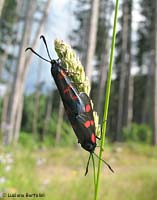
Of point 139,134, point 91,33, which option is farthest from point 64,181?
point 139,134

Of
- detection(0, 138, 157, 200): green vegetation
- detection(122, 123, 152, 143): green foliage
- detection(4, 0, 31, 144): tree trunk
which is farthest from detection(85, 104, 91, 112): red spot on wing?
detection(122, 123, 152, 143): green foliage

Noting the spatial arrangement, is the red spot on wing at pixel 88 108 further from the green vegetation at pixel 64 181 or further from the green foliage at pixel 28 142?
the green foliage at pixel 28 142

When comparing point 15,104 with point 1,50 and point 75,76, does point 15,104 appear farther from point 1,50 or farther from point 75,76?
point 1,50

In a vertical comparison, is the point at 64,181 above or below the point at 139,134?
below

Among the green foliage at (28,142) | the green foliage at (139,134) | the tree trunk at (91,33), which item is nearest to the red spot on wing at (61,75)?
the tree trunk at (91,33)

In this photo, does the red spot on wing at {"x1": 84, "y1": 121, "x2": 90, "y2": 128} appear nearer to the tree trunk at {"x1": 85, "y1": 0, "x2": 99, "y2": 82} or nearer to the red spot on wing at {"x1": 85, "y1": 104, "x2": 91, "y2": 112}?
the red spot on wing at {"x1": 85, "y1": 104, "x2": 91, "y2": 112}

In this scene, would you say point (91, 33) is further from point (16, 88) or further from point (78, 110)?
point (78, 110)

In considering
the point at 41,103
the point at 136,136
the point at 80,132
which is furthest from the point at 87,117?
the point at 41,103

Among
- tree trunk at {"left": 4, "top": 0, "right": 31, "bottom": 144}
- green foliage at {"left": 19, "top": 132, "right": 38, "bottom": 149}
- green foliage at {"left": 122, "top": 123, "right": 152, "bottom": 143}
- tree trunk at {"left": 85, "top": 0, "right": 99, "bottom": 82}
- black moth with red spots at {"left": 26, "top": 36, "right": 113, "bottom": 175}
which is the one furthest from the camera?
green foliage at {"left": 122, "top": 123, "right": 152, "bottom": 143}
